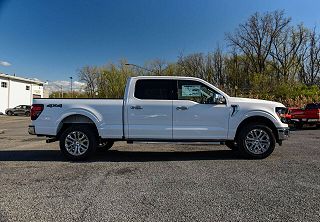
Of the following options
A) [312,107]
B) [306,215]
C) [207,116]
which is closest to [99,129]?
[207,116]

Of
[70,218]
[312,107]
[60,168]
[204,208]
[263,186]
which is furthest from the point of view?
[312,107]

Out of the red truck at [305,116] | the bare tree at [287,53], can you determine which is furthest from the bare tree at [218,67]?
the red truck at [305,116]

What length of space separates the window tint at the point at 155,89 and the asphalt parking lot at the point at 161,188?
1.60m

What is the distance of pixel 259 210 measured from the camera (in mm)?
4266

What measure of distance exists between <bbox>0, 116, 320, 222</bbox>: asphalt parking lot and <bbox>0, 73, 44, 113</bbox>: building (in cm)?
4844

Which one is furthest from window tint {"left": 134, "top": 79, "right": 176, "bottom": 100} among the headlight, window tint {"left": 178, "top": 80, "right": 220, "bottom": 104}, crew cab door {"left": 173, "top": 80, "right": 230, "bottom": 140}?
the headlight

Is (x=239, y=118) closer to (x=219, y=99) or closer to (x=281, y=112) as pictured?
(x=219, y=99)

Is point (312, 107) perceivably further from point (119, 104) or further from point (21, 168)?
point (21, 168)

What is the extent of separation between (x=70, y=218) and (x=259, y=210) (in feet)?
8.19

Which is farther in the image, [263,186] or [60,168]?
[60,168]

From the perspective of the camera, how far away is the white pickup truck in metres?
7.80

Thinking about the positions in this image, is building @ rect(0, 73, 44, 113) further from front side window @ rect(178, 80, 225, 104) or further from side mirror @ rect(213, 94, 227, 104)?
side mirror @ rect(213, 94, 227, 104)

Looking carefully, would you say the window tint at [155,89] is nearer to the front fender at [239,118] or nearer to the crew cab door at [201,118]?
the crew cab door at [201,118]

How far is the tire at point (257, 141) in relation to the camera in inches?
309
